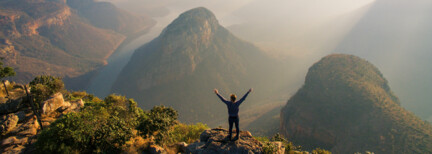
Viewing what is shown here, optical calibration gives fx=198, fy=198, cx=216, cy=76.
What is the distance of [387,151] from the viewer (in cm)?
5028

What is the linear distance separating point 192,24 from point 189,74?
46.4 m

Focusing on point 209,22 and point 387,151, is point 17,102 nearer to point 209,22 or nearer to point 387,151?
point 387,151

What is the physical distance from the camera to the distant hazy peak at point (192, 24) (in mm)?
175812

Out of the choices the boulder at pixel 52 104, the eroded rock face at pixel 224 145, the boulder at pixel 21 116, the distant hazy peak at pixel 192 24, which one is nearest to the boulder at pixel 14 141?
the boulder at pixel 21 116

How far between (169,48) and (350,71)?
13110cm

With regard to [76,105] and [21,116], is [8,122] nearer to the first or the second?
[21,116]

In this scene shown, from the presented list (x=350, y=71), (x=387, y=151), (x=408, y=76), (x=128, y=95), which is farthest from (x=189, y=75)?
(x=408, y=76)

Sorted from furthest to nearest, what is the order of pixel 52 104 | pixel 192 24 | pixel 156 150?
pixel 192 24, pixel 52 104, pixel 156 150

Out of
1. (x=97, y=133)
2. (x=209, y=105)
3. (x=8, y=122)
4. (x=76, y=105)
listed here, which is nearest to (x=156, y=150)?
(x=97, y=133)

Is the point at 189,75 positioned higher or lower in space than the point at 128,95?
higher

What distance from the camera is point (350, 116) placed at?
65.1 meters

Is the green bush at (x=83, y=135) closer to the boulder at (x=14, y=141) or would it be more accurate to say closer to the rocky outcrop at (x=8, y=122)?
the boulder at (x=14, y=141)

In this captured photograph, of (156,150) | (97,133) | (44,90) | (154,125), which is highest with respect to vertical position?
(44,90)

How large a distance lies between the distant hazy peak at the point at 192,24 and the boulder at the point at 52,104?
15683cm
